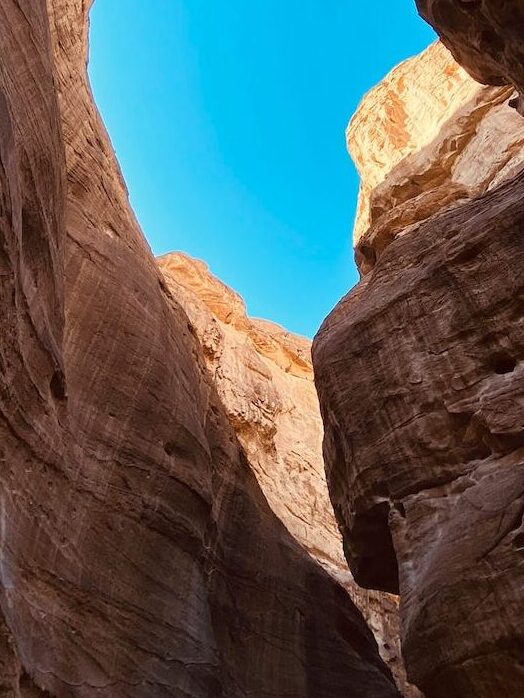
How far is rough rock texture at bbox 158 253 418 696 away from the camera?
763 inches

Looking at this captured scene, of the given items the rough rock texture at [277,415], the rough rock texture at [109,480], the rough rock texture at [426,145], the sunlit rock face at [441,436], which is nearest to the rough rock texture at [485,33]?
the sunlit rock face at [441,436]

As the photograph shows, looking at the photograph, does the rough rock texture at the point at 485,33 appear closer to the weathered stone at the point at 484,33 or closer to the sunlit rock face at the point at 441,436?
the weathered stone at the point at 484,33

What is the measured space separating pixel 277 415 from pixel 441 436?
14973 mm

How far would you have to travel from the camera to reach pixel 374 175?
31.9 m

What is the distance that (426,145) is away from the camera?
25688 millimetres

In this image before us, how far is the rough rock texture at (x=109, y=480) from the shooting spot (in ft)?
25.9

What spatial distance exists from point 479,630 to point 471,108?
59.3 feet

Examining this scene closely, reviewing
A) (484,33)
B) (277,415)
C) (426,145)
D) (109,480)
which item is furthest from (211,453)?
(426,145)

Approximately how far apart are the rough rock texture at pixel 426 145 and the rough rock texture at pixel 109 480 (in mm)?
5671

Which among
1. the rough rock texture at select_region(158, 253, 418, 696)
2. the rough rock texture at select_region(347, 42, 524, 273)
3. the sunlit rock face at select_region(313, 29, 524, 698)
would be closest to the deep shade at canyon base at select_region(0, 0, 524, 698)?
the sunlit rock face at select_region(313, 29, 524, 698)

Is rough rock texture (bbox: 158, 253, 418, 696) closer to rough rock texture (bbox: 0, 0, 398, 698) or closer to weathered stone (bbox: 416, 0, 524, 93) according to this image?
rough rock texture (bbox: 0, 0, 398, 698)

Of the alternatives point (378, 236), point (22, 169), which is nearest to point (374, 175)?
point (378, 236)

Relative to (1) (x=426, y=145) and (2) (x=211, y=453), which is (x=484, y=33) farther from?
(1) (x=426, y=145)

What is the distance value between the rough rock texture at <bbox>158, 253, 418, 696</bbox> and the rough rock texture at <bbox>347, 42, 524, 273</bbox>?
5.27 m
